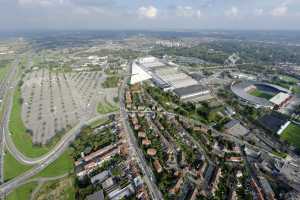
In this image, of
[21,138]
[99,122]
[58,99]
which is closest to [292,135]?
[99,122]

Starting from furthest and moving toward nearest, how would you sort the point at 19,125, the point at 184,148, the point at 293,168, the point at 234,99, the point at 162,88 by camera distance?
the point at 162,88
the point at 234,99
the point at 19,125
the point at 184,148
the point at 293,168

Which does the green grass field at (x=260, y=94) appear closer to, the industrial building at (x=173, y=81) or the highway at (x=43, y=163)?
the industrial building at (x=173, y=81)

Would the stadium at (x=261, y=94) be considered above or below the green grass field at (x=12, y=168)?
above

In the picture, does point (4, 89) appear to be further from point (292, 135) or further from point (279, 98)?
point (279, 98)

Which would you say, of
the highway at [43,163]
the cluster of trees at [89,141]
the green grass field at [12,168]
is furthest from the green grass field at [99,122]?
the green grass field at [12,168]

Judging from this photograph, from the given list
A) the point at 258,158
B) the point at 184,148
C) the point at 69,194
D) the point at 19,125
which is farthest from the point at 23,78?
the point at 258,158

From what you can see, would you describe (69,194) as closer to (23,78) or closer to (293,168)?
(293,168)
